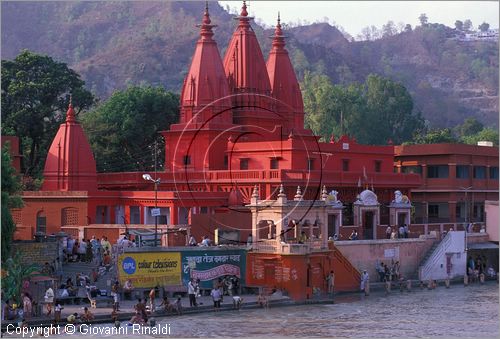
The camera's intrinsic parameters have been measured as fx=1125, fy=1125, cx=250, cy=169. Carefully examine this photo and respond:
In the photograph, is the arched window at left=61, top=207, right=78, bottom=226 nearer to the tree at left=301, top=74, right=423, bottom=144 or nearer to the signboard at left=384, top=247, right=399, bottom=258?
the signboard at left=384, top=247, right=399, bottom=258

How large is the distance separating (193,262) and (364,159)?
49.1ft

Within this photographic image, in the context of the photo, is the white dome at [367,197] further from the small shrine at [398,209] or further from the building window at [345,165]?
the building window at [345,165]

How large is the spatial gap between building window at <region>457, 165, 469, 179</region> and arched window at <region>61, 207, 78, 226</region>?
66.6ft

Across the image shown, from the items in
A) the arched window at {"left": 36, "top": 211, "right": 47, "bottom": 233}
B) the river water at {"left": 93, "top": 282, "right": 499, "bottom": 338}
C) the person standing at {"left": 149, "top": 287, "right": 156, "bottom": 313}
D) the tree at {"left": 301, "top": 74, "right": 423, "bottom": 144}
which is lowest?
the river water at {"left": 93, "top": 282, "right": 499, "bottom": 338}

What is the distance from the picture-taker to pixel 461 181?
53469 millimetres

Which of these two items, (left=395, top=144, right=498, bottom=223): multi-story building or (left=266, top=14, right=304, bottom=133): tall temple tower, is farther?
(left=395, top=144, right=498, bottom=223): multi-story building

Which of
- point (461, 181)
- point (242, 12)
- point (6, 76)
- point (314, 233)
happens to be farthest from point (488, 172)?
point (6, 76)

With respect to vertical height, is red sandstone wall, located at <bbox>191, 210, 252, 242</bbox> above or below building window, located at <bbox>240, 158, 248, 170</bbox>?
below

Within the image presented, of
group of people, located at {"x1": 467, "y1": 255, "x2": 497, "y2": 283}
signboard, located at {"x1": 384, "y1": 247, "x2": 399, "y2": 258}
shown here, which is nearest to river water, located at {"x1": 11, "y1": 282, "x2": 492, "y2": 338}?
signboard, located at {"x1": 384, "y1": 247, "x2": 399, "y2": 258}

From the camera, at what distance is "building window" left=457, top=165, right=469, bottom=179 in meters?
53.7

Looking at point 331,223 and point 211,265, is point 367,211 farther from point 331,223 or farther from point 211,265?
point 211,265

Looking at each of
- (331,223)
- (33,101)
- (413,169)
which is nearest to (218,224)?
(331,223)

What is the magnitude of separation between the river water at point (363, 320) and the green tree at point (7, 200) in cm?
471

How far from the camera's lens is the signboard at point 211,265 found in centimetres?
3525
